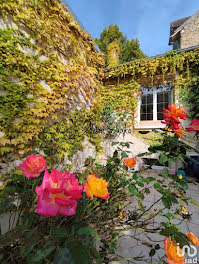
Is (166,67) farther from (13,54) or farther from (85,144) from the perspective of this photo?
(13,54)

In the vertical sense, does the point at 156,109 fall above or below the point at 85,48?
below

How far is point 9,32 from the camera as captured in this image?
160 cm

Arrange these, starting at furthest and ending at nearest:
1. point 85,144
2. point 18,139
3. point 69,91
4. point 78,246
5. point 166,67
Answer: point 166,67, point 85,144, point 69,91, point 18,139, point 78,246

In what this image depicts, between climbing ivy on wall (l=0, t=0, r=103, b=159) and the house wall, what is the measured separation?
26.4 feet

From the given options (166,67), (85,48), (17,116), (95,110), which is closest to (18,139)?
(17,116)

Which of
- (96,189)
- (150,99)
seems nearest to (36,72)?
(96,189)

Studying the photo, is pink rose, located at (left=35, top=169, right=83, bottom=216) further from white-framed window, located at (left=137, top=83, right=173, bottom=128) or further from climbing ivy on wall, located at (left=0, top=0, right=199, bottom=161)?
white-framed window, located at (left=137, top=83, right=173, bottom=128)

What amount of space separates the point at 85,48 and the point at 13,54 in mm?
2219

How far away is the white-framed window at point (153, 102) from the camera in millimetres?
4785

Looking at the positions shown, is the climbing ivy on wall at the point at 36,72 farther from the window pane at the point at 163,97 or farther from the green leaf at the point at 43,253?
the window pane at the point at 163,97

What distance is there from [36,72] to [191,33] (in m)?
9.88

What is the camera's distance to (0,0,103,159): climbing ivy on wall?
5.12 ft

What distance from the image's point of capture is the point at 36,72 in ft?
6.36

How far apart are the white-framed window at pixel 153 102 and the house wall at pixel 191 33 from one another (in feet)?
16.7
